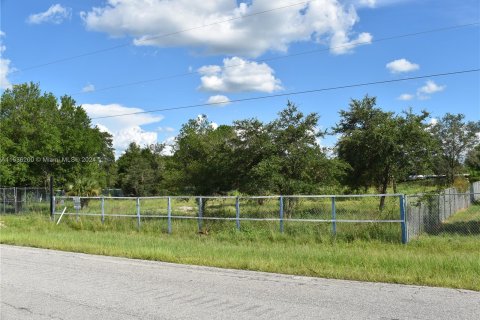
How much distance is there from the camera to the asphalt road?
22.0 feet

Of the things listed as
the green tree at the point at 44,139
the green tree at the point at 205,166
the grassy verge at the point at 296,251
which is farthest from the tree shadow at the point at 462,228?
the green tree at the point at 44,139

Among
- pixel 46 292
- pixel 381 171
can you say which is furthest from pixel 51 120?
pixel 46 292

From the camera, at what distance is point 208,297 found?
785cm

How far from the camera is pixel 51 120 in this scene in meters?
43.1

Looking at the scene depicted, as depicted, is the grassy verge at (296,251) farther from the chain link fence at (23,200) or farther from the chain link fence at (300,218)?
the chain link fence at (23,200)

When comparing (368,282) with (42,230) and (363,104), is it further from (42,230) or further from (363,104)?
(363,104)

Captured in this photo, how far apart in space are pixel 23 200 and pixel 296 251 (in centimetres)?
2676

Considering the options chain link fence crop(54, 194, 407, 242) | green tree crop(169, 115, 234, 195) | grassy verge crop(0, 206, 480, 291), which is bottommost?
grassy verge crop(0, 206, 480, 291)

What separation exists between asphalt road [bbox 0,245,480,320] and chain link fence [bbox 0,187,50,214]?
2393 cm

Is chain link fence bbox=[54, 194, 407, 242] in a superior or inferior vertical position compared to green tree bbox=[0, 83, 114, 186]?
inferior

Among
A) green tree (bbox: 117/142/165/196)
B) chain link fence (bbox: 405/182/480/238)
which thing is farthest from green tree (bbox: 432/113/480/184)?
chain link fence (bbox: 405/182/480/238)

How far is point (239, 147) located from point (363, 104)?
973 cm

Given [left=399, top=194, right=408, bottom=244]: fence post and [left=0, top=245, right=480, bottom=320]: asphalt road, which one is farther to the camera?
[left=399, top=194, right=408, bottom=244]: fence post

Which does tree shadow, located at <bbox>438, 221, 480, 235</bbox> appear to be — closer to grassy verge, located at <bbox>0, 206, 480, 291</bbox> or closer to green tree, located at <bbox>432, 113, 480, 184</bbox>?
grassy verge, located at <bbox>0, 206, 480, 291</bbox>
